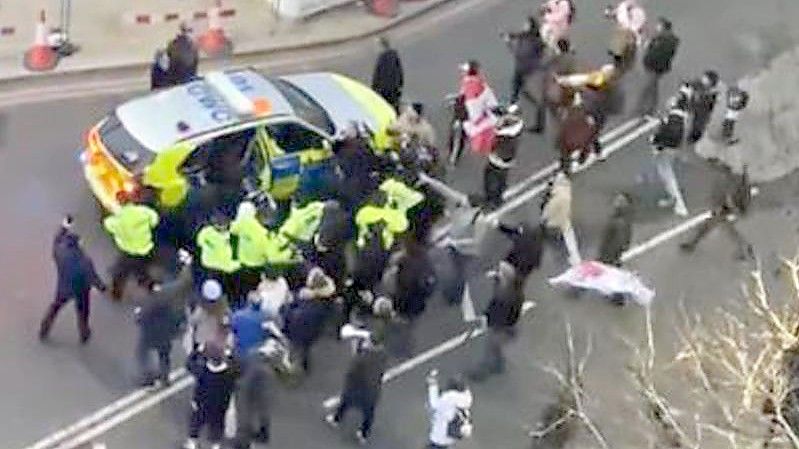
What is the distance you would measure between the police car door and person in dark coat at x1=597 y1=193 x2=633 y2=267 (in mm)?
2933

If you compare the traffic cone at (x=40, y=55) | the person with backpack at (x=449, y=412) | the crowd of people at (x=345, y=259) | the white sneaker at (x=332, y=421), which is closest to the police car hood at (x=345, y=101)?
the crowd of people at (x=345, y=259)

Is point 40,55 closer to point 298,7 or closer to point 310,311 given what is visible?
point 298,7

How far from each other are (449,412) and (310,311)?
169 cm

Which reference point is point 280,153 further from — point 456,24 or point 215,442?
point 456,24

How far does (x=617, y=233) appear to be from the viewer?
24953 mm

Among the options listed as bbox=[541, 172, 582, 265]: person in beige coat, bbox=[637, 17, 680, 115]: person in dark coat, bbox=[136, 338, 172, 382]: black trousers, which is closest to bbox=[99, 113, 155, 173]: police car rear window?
bbox=[136, 338, 172, 382]: black trousers

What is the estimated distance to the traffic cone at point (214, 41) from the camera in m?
28.8

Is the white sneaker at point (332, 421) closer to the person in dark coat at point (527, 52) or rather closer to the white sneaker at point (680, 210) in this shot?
the white sneaker at point (680, 210)

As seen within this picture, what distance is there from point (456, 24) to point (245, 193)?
21.2 ft

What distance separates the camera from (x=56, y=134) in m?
26.8

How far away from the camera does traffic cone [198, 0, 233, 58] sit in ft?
94.4

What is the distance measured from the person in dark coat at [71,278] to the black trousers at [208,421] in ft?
5.43

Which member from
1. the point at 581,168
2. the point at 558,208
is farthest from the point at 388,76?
the point at 558,208

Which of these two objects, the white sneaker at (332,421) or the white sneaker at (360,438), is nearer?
the white sneaker at (360,438)
